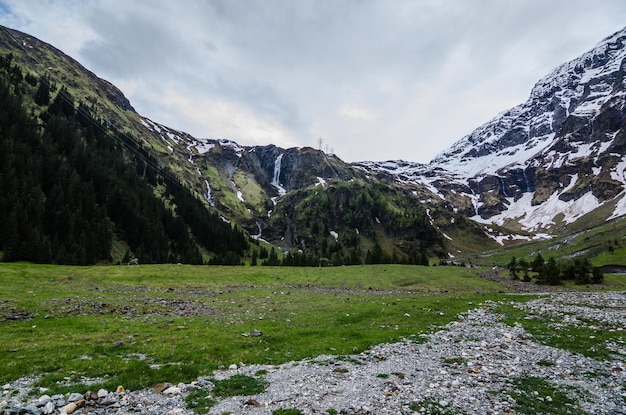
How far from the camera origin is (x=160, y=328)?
23141 millimetres

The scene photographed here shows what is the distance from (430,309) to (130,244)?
10966 centimetres

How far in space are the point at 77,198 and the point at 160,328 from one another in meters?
105

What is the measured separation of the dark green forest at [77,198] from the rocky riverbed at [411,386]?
85.6 meters

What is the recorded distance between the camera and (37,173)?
10250 centimetres

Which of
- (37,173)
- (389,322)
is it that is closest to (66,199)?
(37,173)

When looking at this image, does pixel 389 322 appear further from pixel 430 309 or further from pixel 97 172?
pixel 97 172

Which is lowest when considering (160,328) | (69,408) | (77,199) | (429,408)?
(160,328)

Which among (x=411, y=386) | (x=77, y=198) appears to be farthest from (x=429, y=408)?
(x=77, y=198)

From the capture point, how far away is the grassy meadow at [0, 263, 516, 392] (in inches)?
583

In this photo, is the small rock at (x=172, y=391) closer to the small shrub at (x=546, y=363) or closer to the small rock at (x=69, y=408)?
the small rock at (x=69, y=408)

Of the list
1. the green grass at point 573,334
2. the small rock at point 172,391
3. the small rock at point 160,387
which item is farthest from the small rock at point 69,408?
the green grass at point 573,334

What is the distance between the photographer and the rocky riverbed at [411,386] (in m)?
11.4

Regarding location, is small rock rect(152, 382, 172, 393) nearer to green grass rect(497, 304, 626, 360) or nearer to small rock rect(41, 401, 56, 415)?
small rock rect(41, 401, 56, 415)

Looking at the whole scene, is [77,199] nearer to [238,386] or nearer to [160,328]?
[160,328]
